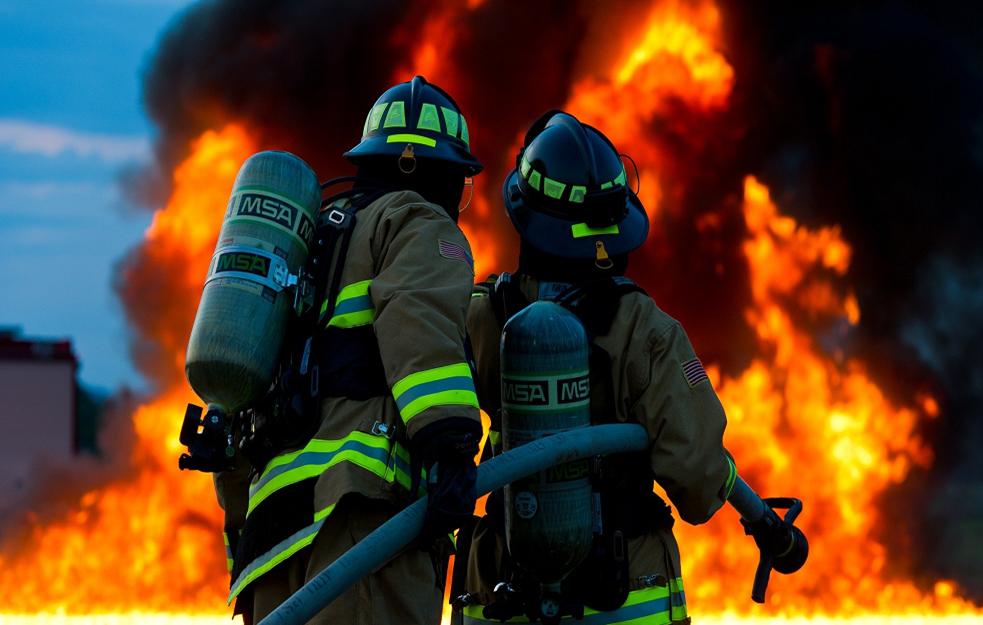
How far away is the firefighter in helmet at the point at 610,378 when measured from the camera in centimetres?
375

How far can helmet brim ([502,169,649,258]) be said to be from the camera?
396 centimetres

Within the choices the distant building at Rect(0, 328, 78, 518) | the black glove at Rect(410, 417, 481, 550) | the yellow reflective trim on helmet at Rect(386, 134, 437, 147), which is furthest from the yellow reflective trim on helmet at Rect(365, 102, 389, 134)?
the distant building at Rect(0, 328, 78, 518)

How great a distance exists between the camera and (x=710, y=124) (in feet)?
38.5

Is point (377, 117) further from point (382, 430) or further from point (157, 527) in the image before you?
point (157, 527)

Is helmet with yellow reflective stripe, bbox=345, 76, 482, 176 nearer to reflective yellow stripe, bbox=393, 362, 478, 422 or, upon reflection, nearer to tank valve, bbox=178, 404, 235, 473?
reflective yellow stripe, bbox=393, 362, 478, 422

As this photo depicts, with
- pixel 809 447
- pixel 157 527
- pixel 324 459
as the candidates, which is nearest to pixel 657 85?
pixel 809 447

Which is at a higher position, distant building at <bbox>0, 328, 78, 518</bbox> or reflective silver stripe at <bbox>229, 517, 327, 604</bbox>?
distant building at <bbox>0, 328, 78, 518</bbox>

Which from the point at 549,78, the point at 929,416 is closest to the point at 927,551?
the point at 929,416

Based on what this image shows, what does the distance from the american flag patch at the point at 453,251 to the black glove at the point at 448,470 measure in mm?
642

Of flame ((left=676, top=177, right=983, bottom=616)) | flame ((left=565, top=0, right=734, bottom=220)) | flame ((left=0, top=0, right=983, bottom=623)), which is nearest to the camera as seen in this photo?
flame ((left=676, top=177, right=983, bottom=616))

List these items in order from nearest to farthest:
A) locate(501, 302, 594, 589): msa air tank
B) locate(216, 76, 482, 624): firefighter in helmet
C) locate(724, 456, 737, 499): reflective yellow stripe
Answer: locate(216, 76, 482, 624): firefighter in helmet → locate(501, 302, 594, 589): msa air tank → locate(724, 456, 737, 499): reflective yellow stripe

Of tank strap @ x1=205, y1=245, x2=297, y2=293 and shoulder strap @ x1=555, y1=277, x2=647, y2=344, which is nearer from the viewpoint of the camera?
tank strap @ x1=205, y1=245, x2=297, y2=293

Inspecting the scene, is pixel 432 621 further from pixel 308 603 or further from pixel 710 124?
pixel 710 124

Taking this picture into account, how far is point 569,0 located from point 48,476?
26.4 ft
